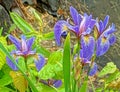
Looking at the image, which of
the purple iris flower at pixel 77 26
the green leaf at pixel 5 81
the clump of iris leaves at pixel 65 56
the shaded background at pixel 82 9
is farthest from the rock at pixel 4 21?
the purple iris flower at pixel 77 26

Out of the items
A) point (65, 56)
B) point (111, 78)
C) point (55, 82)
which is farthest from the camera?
point (111, 78)

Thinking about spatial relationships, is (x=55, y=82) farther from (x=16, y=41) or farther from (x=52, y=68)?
(x=16, y=41)

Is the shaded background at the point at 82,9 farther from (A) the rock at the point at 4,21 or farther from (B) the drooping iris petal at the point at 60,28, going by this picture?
(B) the drooping iris petal at the point at 60,28

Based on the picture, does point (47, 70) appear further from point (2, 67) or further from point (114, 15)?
point (114, 15)

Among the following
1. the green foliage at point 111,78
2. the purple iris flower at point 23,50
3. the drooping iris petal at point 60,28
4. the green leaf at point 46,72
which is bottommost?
the green foliage at point 111,78

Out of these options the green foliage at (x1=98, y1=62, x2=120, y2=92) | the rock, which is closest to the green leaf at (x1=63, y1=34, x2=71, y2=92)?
the green foliage at (x1=98, y1=62, x2=120, y2=92)

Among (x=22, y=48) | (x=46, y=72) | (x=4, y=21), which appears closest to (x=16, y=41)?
(x=22, y=48)

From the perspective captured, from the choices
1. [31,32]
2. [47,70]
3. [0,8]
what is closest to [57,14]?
[0,8]
